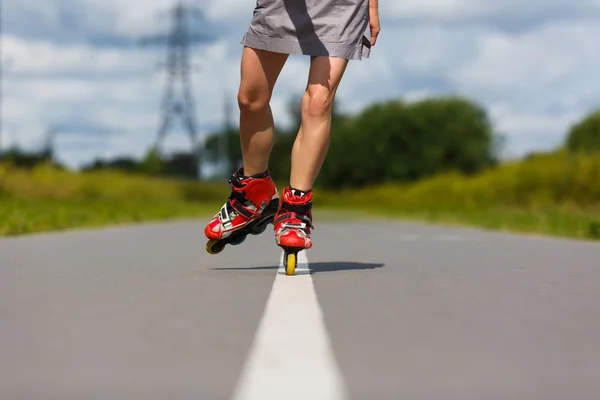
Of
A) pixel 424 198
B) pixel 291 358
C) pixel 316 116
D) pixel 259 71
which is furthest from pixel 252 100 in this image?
pixel 424 198

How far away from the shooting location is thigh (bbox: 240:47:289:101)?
6336mm

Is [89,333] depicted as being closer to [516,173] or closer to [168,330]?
[168,330]

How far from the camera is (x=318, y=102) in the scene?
19.9ft

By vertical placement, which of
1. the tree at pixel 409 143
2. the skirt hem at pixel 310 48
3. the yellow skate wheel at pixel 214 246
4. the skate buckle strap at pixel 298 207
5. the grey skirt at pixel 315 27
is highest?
the grey skirt at pixel 315 27

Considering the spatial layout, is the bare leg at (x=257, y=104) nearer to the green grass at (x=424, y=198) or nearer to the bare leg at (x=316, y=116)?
the bare leg at (x=316, y=116)

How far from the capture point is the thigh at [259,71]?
6.34 metres

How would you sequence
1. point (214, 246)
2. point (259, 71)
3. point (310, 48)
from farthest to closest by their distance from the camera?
point (214, 246), point (259, 71), point (310, 48)

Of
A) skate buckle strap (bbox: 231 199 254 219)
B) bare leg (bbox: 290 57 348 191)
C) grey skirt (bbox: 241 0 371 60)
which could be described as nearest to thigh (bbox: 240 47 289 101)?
grey skirt (bbox: 241 0 371 60)

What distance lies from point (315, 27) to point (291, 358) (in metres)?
3.15

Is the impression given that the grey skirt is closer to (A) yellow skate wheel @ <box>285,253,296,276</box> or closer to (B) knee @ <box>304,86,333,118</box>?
(B) knee @ <box>304,86,333,118</box>

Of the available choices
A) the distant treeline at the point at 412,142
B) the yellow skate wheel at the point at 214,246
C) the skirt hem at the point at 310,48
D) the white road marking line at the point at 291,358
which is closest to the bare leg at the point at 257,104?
the skirt hem at the point at 310,48

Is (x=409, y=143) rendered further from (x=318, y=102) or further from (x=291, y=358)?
(x=291, y=358)

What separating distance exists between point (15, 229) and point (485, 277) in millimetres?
6328

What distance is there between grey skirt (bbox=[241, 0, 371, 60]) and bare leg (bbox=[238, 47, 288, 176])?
0.15 meters
